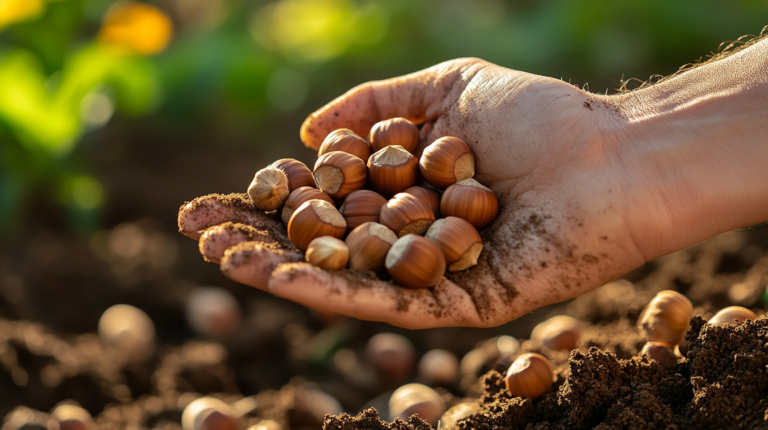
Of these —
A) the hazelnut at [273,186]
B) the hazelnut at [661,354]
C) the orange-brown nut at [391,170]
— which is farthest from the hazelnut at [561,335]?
the hazelnut at [273,186]

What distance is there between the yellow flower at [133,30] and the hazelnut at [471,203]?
4.81m

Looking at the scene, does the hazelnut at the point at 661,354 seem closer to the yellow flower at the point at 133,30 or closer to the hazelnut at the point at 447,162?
the hazelnut at the point at 447,162

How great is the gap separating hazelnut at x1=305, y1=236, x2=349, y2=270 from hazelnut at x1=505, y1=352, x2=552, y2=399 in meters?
0.78

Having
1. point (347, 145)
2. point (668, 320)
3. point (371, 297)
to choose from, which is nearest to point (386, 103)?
point (347, 145)

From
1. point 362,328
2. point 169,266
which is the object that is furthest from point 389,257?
point 169,266

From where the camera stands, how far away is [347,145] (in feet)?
8.96

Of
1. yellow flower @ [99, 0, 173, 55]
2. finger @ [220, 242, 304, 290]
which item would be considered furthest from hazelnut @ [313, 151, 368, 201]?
yellow flower @ [99, 0, 173, 55]

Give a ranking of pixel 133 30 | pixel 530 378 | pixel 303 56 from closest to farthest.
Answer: pixel 530 378 → pixel 303 56 → pixel 133 30

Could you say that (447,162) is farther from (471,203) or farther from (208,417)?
(208,417)

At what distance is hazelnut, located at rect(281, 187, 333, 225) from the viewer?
2424 mm

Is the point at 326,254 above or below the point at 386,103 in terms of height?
below

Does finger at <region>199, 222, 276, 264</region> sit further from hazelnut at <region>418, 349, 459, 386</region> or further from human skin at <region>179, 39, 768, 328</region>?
hazelnut at <region>418, 349, 459, 386</region>

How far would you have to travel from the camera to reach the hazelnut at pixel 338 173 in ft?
8.38

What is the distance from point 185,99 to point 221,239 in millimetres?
3881
